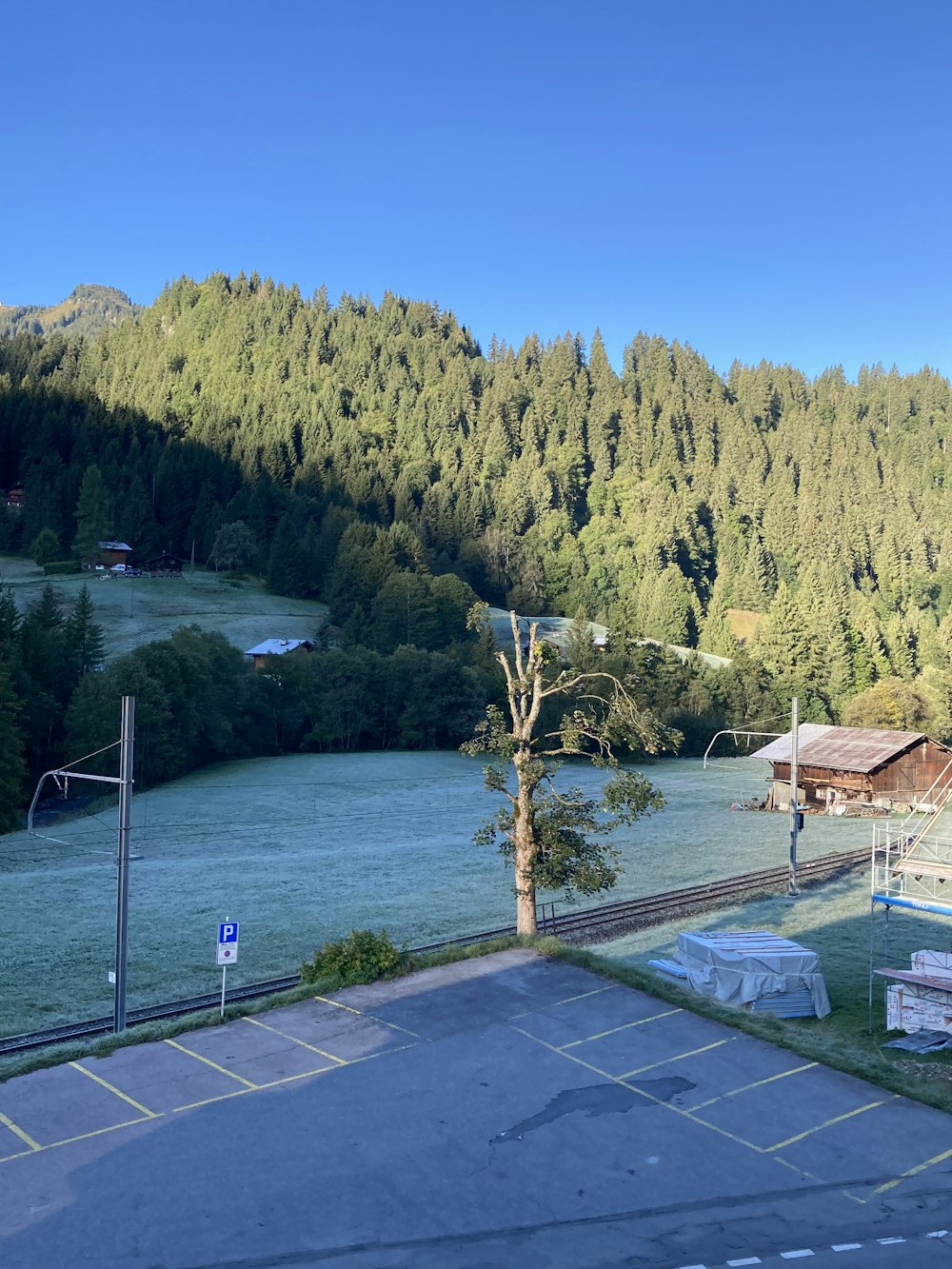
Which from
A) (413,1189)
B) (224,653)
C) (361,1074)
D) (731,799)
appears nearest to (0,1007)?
(361,1074)

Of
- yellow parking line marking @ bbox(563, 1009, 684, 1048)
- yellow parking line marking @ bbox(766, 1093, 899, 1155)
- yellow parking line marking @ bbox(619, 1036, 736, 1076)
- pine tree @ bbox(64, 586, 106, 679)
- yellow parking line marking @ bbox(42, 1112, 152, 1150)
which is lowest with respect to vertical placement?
yellow parking line marking @ bbox(42, 1112, 152, 1150)

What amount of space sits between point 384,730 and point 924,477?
478ft

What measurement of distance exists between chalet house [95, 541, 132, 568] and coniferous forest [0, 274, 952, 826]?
5.32ft

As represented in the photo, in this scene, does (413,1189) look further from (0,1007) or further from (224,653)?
(224,653)

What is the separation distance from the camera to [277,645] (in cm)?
10256

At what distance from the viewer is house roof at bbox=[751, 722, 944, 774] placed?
64.9m

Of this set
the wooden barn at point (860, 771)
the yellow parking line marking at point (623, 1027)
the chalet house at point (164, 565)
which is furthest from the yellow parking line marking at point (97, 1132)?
the chalet house at point (164, 565)

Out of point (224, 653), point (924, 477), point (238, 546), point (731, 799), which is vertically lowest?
point (731, 799)

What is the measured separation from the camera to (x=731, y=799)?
70250 millimetres

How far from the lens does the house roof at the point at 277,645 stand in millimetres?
100125

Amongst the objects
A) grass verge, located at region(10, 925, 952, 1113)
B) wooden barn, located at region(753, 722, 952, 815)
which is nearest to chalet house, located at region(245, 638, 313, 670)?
wooden barn, located at region(753, 722, 952, 815)

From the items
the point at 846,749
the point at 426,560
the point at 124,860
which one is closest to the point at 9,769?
the point at 124,860

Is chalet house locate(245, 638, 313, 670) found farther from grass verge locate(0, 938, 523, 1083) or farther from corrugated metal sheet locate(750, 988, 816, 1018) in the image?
corrugated metal sheet locate(750, 988, 816, 1018)

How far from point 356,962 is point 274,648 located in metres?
81.5
